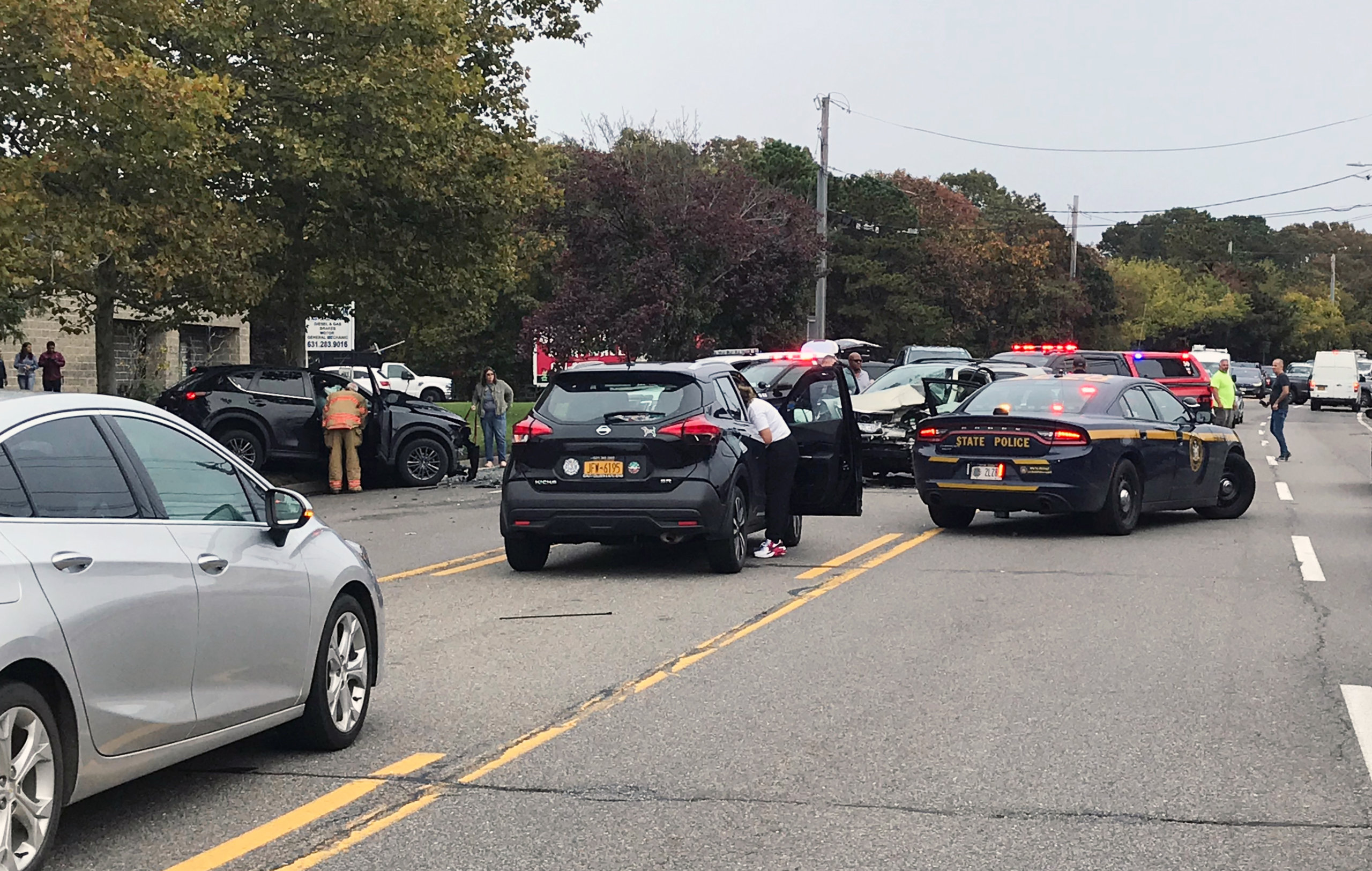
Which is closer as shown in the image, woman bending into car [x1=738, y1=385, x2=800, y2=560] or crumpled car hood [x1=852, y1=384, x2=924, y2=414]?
woman bending into car [x1=738, y1=385, x2=800, y2=560]

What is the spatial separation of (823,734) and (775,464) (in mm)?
6341

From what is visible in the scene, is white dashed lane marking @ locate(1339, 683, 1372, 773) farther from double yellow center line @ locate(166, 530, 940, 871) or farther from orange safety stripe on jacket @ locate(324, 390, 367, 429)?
orange safety stripe on jacket @ locate(324, 390, 367, 429)

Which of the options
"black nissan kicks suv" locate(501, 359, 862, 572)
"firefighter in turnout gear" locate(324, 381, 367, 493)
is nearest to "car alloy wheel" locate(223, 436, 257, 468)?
"firefighter in turnout gear" locate(324, 381, 367, 493)

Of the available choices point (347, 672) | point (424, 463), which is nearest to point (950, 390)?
point (424, 463)

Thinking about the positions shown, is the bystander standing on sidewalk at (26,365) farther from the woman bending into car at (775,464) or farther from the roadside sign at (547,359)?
the woman bending into car at (775,464)

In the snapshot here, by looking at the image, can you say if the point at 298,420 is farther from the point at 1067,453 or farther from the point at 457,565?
the point at 1067,453

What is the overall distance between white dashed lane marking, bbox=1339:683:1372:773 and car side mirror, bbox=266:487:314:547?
4238 mm

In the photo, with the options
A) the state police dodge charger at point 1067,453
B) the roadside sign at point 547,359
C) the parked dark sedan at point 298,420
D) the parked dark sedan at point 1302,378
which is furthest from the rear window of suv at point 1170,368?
the parked dark sedan at point 1302,378

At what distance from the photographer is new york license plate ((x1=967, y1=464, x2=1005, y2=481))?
15.0m

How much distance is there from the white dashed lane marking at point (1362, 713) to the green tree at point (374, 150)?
1524 centimetres

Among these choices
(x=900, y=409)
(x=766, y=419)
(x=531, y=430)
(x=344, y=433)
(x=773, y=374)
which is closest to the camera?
(x=531, y=430)

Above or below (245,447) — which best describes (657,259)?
above

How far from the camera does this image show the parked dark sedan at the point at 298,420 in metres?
21.5

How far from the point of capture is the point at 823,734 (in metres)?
6.98
